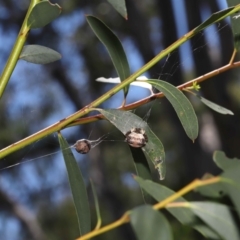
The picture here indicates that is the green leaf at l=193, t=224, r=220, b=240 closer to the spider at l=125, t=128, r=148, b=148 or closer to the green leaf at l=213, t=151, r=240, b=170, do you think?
the green leaf at l=213, t=151, r=240, b=170

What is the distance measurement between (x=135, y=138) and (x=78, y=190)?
101 mm

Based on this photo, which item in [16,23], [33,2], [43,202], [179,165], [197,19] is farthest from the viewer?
[179,165]

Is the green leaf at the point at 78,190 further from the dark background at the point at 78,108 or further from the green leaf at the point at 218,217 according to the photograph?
the dark background at the point at 78,108

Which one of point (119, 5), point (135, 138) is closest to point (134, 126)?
point (135, 138)

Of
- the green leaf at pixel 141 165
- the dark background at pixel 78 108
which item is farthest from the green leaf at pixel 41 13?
the dark background at pixel 78 108

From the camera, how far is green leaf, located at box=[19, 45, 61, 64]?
25.5 inches

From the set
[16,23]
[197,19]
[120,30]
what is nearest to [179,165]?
[120,30]

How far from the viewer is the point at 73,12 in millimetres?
4035

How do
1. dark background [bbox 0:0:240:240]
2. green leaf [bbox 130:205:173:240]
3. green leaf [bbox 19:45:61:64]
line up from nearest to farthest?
1. green leaf [bbox 130:205:173:240]
2. green leaf [bbox 19:45:61:64]
3. dark background [bbox 0:0:240:240]

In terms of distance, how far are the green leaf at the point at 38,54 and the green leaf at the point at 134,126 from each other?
0.12 m

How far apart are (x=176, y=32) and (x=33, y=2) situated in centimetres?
232

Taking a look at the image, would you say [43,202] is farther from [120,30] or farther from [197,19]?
[197,19]

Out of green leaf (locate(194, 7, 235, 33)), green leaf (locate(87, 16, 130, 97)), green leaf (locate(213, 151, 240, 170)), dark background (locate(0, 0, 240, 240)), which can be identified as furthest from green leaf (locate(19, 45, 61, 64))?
dark background (locate(0, 0, 240, 240))

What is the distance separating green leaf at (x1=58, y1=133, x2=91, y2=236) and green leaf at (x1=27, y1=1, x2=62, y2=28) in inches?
5.2
